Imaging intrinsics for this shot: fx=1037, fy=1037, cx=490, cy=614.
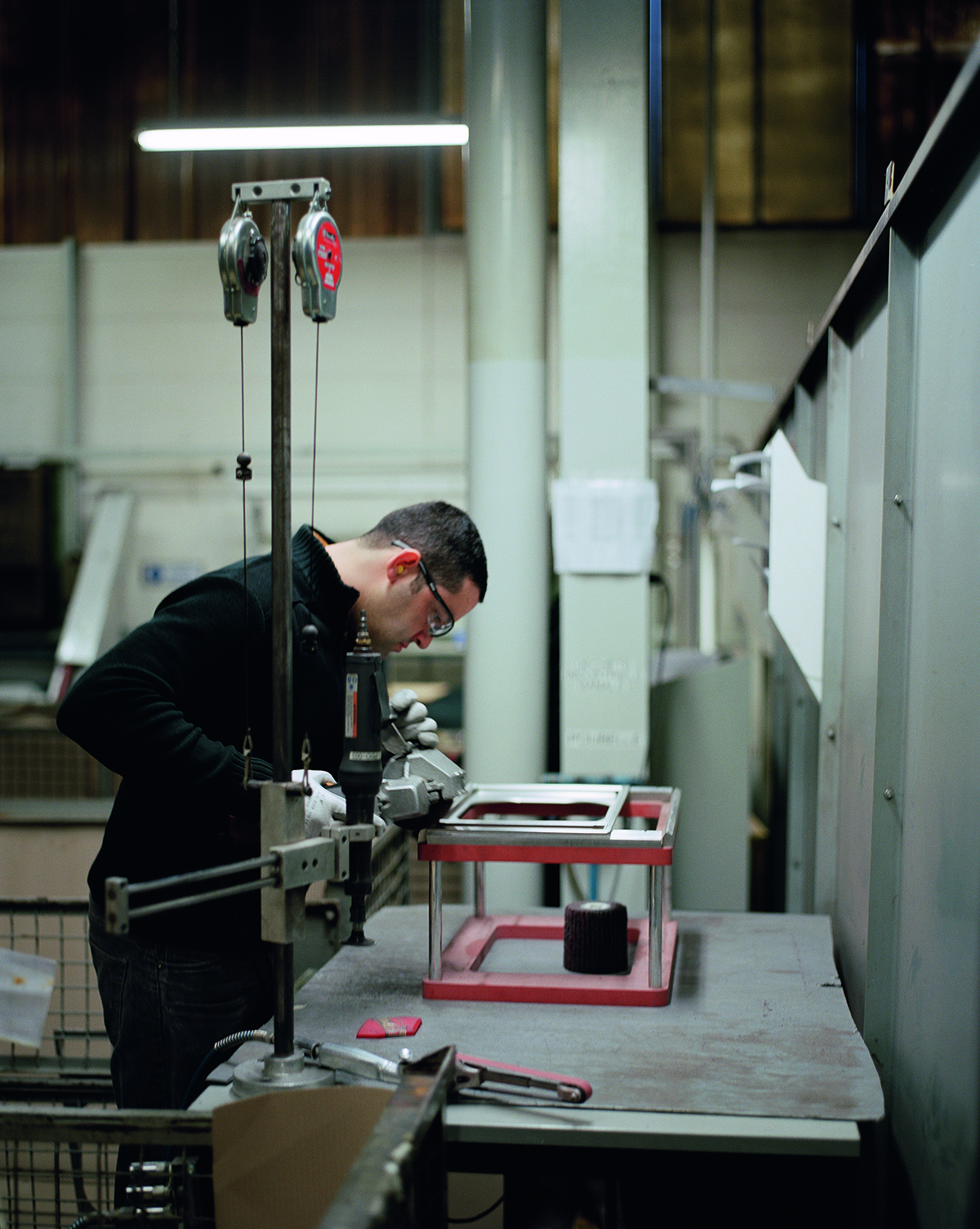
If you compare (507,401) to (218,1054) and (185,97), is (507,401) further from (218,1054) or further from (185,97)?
(185,97)

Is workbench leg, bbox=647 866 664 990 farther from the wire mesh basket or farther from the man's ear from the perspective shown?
the wire mesh basket

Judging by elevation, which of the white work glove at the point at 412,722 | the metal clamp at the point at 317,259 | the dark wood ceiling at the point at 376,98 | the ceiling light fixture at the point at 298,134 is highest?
the dark wood ceiling at the point at 376,98

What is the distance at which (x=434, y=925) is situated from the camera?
1317 mm

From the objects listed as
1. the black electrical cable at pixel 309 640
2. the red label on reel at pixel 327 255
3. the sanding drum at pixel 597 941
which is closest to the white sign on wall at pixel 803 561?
the sanding drum at pixel 597 941

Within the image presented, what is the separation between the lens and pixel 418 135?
303 centimetres

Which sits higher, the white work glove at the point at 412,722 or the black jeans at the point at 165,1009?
the white work glove at the point at 412,722

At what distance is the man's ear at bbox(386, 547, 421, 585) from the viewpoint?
5.05 ft

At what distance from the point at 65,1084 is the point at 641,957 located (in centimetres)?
90

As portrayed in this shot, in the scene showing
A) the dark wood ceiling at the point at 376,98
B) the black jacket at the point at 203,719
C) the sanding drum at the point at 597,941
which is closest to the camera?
the black jacket at the point at 203,719

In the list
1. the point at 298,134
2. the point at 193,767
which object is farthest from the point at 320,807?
the point at 298,134

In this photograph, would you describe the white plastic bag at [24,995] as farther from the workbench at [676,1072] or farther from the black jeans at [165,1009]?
the workbench at [676,1072]

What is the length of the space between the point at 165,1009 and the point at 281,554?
0.71 metres

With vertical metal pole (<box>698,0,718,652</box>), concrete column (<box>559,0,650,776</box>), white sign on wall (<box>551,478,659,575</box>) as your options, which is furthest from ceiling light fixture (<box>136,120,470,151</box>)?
vertical metal pole (<box>698,0,718,652</box>)

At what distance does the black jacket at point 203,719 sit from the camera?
124 centimetres
